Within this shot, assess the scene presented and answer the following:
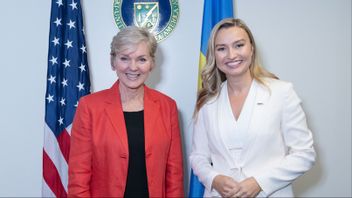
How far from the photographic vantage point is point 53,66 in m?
2.46

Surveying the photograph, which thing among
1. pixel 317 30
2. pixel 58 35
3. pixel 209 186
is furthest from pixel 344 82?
pixel 58 35

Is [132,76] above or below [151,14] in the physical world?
below

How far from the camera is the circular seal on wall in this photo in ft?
8.84

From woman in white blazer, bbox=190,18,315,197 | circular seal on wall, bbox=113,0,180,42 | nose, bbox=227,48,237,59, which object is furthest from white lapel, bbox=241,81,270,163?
circular seal on wall, bbox=113,0,180,42

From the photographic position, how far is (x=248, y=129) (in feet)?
5.53

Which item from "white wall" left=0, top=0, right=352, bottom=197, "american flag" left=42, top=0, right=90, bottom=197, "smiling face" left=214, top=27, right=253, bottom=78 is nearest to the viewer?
"smiling face" left=214, top=27, right=253, bottom=78

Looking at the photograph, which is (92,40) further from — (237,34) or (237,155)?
(237,155)

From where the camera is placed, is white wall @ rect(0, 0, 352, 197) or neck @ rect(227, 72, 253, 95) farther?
white wall @ rect(0, 0, 352, 197)

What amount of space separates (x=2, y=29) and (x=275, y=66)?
7.42ft

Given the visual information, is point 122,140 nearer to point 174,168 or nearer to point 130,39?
point 174,168

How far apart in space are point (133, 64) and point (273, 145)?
86 cm

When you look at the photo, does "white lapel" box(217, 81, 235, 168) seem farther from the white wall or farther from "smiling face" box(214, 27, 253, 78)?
the white wall

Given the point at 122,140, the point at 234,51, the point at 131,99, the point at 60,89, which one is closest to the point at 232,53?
the point at 234,51

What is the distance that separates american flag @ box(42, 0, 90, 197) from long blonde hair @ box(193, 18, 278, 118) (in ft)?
3.38
